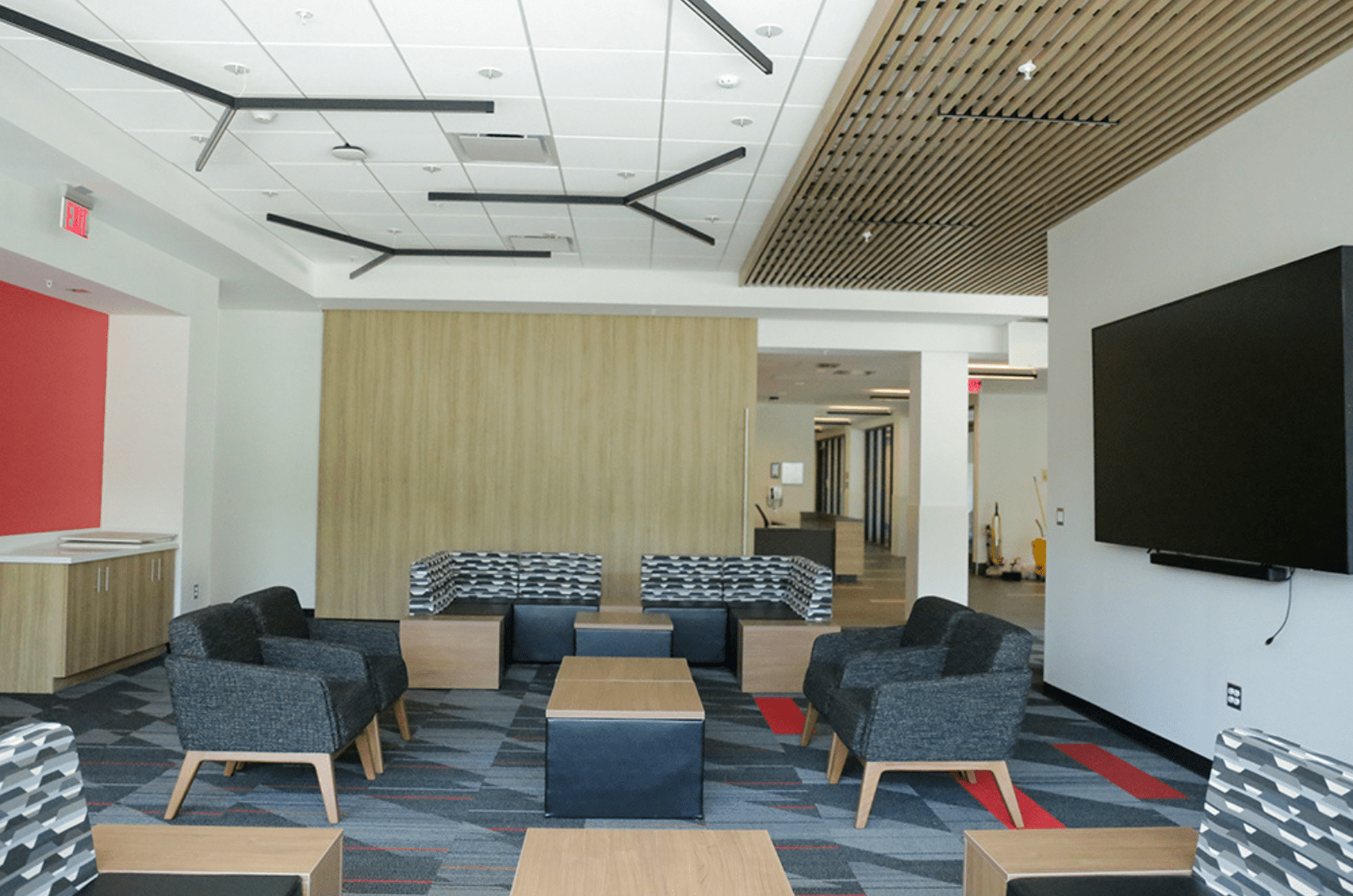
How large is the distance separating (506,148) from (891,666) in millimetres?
4021

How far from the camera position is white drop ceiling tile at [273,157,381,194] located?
635 cm

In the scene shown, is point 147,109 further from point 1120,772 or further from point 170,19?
point 1120,772

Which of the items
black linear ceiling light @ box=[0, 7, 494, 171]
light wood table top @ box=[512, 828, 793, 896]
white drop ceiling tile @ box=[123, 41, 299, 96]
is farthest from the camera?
black linear ceiling light @ box=[0, 7, 494, 171]

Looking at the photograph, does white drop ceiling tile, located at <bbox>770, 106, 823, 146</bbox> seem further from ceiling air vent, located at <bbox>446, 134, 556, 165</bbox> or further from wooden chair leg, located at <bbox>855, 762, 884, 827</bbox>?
wooden chair leg, located at <bbox>855, 762, 884, 827</bbox>

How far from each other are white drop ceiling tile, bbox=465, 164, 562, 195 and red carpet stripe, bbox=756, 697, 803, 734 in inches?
159

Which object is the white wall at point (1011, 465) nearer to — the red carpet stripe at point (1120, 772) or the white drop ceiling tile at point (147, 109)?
the red carpet stripe at point (1120, 772)

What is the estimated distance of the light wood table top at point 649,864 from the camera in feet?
8.45

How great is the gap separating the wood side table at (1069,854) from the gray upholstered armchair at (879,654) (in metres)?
1.91

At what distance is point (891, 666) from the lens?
5023 mm

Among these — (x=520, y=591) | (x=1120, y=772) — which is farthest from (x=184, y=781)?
(x=1120, y=772)

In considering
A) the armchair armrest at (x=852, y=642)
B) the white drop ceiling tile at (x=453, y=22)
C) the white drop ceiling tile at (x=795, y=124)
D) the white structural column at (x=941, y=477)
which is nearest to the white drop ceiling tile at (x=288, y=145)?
the white drop ceiling tile at (x=453, y=22)

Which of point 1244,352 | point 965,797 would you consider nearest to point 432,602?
point 965,797

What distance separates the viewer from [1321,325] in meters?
4.10

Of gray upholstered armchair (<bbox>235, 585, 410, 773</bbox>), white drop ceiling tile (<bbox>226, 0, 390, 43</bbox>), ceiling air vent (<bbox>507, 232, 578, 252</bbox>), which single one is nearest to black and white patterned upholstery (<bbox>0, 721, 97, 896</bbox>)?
gray upholstered armchair (<bbox>235, 585, 410, 773</bbox>)
